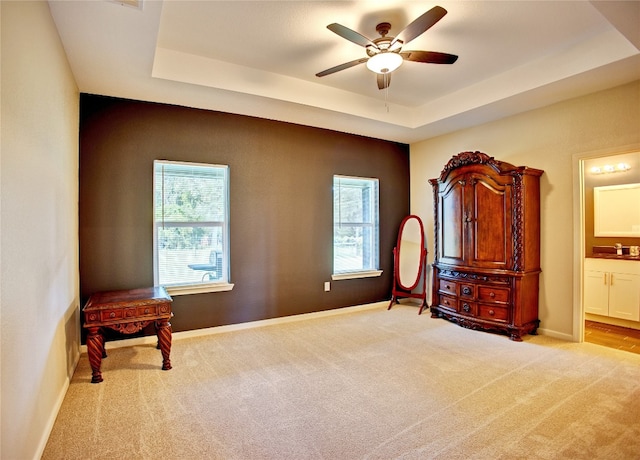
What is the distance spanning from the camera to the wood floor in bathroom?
3.56 metres

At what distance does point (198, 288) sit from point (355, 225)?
93.5 inches

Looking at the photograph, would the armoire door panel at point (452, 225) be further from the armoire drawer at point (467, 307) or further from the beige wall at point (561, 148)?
the beige wall at point (561, 148)

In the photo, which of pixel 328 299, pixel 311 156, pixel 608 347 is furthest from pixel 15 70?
pixel 608 347

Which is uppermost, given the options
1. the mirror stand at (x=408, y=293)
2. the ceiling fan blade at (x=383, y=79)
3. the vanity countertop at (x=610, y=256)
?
the ceiling fan blade at (x=383, y=79)

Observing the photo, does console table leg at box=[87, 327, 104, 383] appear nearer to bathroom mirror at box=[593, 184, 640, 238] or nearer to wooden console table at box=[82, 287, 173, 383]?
wooden console table at box=[82, 287, 173, 383]

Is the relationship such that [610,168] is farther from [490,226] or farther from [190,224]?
[190,224]

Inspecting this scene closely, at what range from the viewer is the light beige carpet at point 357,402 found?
6.24 ft

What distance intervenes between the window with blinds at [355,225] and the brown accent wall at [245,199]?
14 centimetres

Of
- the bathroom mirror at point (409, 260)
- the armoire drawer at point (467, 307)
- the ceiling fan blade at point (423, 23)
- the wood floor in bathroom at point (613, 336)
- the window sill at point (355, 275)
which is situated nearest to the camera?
the ceiling fan blade at point (423, 23)

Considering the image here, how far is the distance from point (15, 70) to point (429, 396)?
10.0 feet

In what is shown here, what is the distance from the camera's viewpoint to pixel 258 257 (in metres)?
4.22

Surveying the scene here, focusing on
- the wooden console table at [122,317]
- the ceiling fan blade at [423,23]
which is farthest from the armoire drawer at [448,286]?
the wooden console table at [122,317]

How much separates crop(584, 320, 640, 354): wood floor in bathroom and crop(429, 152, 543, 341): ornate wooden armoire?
0.62 meters

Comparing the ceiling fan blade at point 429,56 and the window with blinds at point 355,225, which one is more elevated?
the ceiling fan blade at point 429,56
